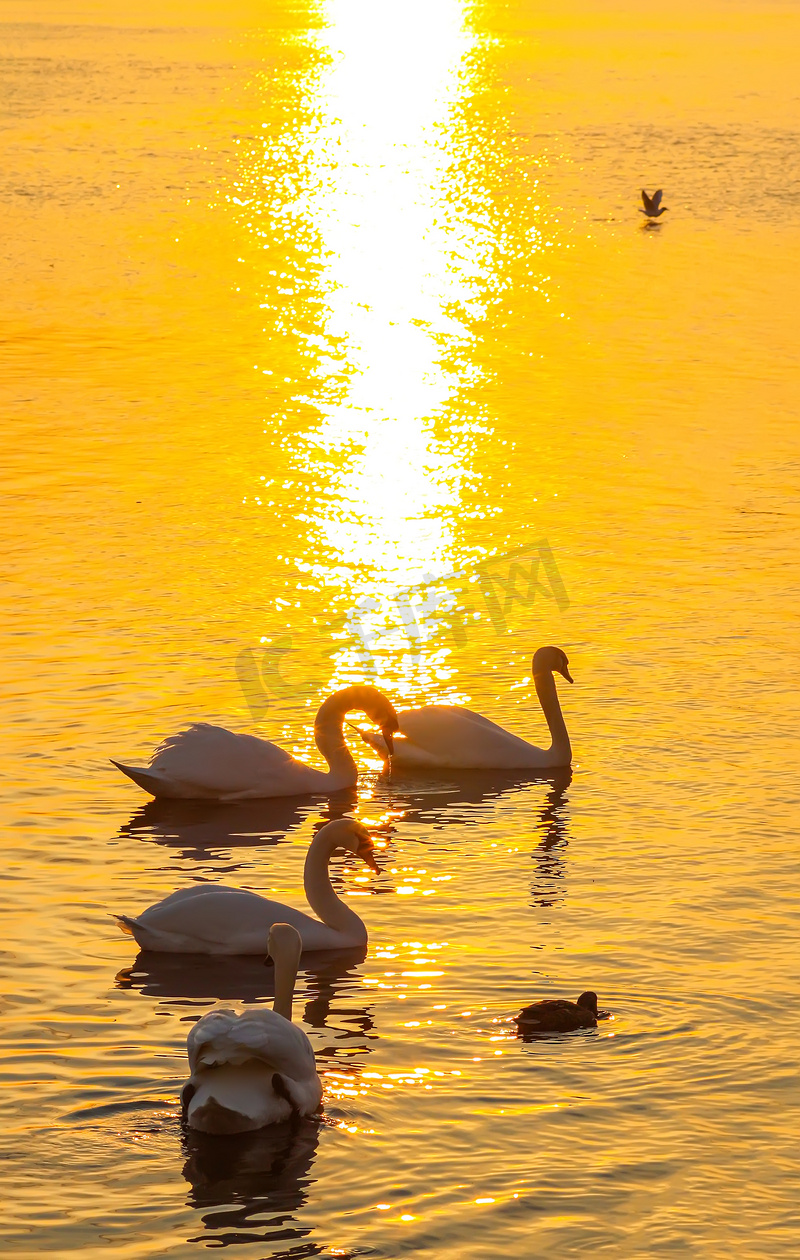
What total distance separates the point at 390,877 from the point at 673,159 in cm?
3630

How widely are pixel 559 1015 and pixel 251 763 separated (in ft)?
14.0

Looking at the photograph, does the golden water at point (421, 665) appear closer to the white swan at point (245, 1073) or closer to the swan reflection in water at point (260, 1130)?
the swan reflection in water at point (260, 1130)

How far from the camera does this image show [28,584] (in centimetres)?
1778

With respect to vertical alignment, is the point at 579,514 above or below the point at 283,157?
below

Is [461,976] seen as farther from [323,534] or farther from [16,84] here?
[16,84]

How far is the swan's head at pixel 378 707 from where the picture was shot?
13977 millimetres

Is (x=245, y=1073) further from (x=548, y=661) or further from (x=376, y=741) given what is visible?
(x=548, y=661)

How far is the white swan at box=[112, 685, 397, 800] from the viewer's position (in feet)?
43.8

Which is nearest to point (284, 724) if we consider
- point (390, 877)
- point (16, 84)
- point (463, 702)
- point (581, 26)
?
point (463, 702)

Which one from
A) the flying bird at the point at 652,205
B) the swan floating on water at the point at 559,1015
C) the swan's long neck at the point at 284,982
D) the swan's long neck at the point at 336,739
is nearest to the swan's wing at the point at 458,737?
the swan's long neck at the point at 336,739

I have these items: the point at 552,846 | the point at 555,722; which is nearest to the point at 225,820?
the point at 552,846

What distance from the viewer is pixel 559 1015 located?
975 centimetres

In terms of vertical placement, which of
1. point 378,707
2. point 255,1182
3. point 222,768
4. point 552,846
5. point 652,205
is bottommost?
point 255,1182

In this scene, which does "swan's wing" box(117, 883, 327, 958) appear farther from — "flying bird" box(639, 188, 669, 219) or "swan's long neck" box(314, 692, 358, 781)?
"flying bird" box(639, 188, 669, 219)
